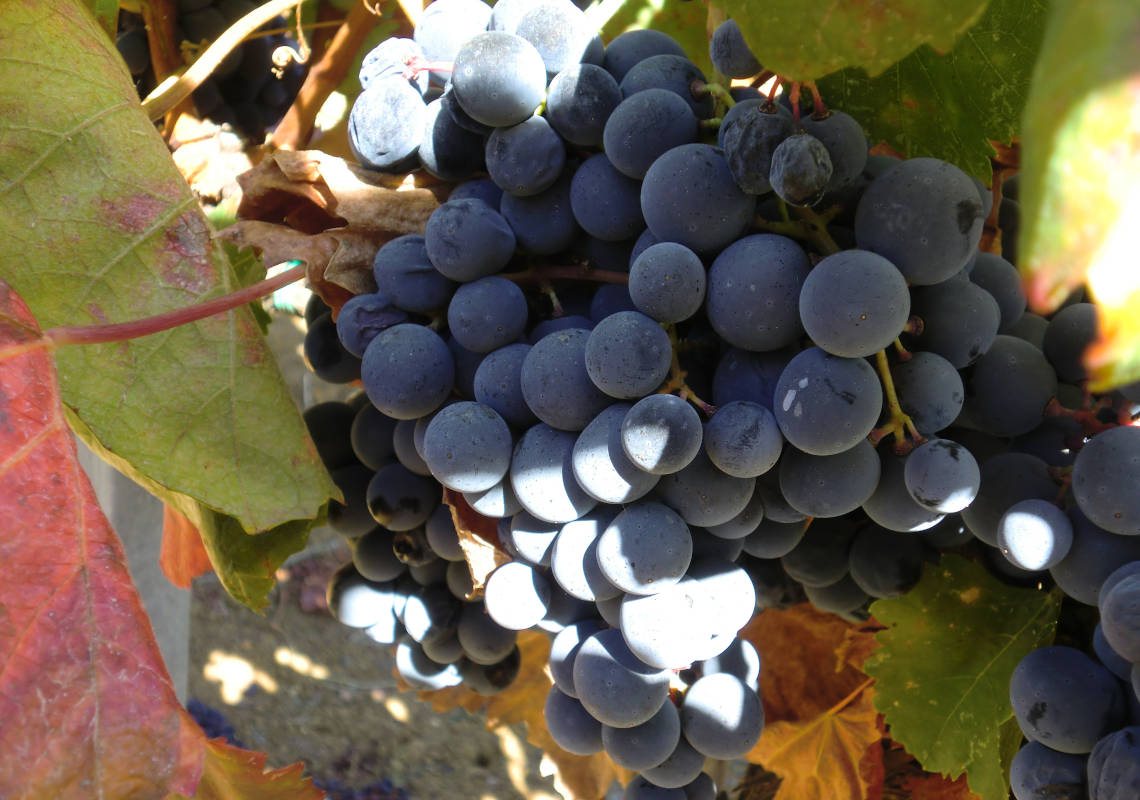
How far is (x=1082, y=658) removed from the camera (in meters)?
0.49

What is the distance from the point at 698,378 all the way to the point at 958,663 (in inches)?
11.2

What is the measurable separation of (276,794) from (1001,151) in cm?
66

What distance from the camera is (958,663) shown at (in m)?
0.60

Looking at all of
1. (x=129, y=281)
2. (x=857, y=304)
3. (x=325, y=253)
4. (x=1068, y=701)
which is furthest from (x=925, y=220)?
(x=129, y=281)

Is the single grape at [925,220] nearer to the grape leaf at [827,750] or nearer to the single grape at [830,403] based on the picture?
the single grape at [830,403]

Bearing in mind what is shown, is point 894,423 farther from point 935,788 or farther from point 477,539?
point 935,788

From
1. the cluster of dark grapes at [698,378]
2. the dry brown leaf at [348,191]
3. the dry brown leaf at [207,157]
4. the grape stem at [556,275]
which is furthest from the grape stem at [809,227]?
the dry brown leaf at [207,157]

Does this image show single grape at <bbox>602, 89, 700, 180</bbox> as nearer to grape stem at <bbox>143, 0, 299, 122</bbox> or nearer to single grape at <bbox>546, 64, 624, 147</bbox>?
single grape at <bbox>546, 64, 624, 147</bbox>

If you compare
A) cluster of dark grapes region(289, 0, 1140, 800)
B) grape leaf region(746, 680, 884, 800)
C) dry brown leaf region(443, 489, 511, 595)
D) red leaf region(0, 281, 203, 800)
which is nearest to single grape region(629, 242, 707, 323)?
cluster of dark grapes region(289, 0, 1140, 800)

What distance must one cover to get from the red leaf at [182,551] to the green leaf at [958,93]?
2.02ft

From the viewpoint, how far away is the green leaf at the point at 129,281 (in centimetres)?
55

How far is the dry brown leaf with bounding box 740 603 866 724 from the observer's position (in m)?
0.80

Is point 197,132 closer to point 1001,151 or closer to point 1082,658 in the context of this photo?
point 1001,151

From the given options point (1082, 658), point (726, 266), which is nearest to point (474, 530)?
point (726, 266)
